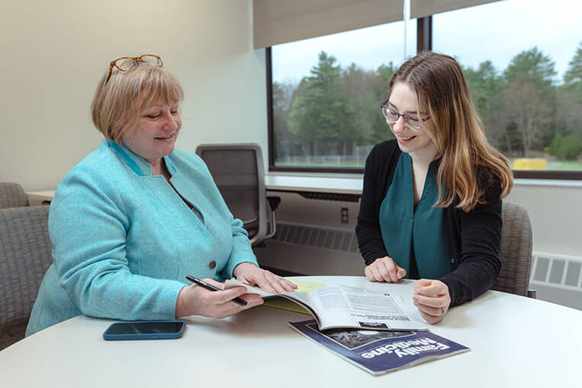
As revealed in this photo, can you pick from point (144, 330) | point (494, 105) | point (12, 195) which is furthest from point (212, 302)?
point (494, 105)

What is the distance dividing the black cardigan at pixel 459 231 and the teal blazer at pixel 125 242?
0.43 m

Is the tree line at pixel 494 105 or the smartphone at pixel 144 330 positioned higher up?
the tree line at pixel 494 105

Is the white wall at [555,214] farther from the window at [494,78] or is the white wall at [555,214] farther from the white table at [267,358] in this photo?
the white table at [267,358]

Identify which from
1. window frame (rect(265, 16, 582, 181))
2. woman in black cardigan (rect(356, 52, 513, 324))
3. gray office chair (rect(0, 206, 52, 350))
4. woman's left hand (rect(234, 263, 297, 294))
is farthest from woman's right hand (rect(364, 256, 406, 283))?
window frame (rect(265, 16, 582, 181))

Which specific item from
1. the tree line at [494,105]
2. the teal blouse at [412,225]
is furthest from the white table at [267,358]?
the tree line at [494,105]

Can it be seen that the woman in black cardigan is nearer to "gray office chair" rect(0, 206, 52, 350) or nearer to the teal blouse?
the teal blouse

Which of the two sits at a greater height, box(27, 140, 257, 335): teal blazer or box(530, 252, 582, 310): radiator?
box(27, 140, 257, 335): teal blazer

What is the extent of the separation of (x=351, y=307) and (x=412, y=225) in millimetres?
473

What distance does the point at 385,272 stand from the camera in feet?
3.80

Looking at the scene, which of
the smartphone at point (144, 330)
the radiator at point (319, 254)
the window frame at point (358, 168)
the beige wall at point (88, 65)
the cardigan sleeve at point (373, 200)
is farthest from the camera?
the beige wall at point (88, 65)

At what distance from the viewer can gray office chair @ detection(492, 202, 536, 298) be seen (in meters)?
1.22

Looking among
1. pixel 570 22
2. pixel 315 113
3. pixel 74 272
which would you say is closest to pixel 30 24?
pixel 315 113

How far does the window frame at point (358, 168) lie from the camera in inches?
101

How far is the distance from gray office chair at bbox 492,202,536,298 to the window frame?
1.55 meters
